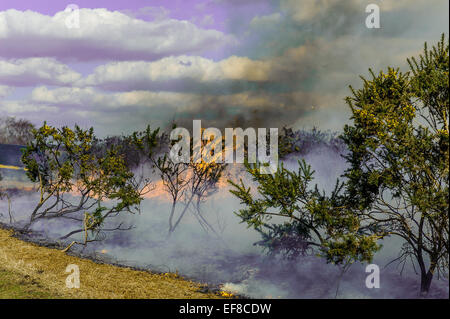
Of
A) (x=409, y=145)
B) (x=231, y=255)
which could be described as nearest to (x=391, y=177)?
(x=409, y=145)

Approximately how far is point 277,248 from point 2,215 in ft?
63.8

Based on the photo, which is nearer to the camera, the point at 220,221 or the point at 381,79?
the point at 381,79

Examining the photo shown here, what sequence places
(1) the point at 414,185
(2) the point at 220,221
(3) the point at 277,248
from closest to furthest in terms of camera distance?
(1) the point at 414,185 < (3) the point at 277,248 < (2) the point at 220,221

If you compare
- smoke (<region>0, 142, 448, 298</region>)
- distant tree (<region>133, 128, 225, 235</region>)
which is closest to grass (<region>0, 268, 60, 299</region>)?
smoke (<region>0, 142, 448, 298</region>)

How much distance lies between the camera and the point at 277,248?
16.0 m

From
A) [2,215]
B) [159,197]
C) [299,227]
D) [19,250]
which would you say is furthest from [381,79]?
[2,215]

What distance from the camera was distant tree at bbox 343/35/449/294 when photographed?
12070mm

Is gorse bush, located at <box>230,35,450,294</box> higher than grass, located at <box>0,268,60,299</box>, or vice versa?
gorse bush, located at <box>230,35,450,294</box>

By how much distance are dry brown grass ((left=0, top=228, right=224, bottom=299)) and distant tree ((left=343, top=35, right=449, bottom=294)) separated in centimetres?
647

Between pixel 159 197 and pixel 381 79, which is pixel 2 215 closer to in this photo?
pixel 159 197

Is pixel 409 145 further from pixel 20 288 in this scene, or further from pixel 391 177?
pixel 20 288

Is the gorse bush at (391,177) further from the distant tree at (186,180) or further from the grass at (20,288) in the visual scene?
the distant tree at (186,180)

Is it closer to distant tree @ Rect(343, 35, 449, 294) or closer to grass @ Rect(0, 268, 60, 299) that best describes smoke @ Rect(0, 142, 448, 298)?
distant tree @ Rect(343, 35, 449, 294)

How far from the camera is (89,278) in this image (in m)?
14.7
